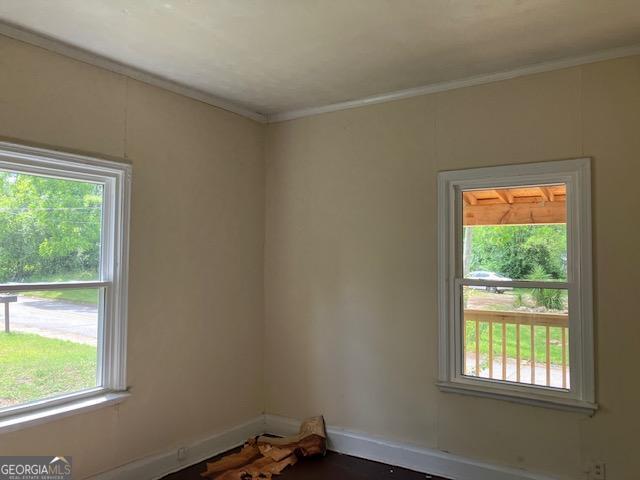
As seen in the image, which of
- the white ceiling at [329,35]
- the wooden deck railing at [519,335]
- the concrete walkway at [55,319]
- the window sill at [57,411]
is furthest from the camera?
the wooden deck railing at [519,335]

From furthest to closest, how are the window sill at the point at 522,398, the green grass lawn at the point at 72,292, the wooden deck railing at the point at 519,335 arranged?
the wooden deck railing at the point at 519,335 < the window sill at the point at 522,398 < the green grass lawn at the point at 72,292

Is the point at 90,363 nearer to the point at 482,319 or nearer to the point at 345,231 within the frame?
the point at 345,231

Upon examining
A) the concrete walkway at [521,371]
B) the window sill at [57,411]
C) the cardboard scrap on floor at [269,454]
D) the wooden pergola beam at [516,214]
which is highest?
the wooden pergola beam at [516,214]

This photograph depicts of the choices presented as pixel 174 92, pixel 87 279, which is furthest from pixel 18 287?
pixel 174 92

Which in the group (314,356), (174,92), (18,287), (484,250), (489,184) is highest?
(174,92)

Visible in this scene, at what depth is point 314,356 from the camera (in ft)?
13.8

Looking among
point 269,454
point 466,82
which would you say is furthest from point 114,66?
point 269,454

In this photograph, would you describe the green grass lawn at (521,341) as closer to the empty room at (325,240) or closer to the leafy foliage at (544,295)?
the empty room at (325,240)

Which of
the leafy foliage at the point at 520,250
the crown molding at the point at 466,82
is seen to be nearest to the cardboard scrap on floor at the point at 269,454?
the leafy foliage at the point at 520,250

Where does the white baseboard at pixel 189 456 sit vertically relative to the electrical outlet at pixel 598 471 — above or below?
below

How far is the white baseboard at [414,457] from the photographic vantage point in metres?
3.32

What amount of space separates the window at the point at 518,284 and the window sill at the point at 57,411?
7.25ft

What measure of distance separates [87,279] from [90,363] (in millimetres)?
529

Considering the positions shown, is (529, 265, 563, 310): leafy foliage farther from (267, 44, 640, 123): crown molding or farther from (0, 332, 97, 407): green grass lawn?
(0, 332, 97, 407): green grass lawn
